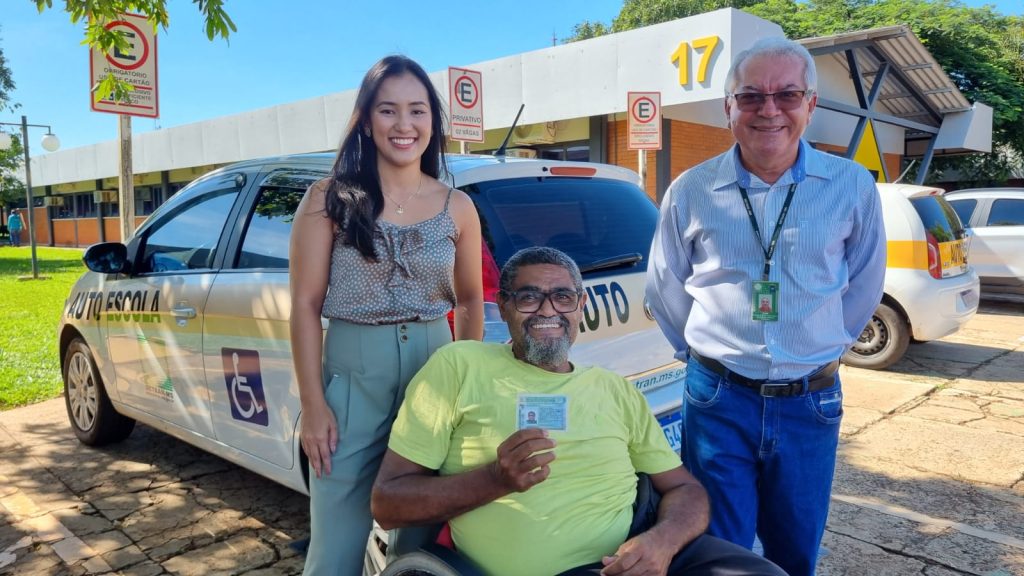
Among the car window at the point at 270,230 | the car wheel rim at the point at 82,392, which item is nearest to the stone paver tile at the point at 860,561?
the car window at the point at 270,230

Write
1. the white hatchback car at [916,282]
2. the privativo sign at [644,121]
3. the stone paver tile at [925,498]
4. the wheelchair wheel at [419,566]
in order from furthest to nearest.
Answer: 1. the privativo sign at [644,121]
2. the white hatchback car at [916,282]
3. the stone paver tile at [925,498]
4. the wheelchair wheel at [419,566]

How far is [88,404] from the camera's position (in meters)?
4.56

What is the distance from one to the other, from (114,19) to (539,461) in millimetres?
4578

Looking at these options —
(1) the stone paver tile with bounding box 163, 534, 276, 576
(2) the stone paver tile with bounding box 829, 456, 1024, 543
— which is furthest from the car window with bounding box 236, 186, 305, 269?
(2) the stone paver tile with bounding box 829, 456, 1024, 543

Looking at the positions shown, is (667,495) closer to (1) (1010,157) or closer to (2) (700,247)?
(2) (700,247)

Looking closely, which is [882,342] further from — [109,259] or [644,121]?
[109,259]

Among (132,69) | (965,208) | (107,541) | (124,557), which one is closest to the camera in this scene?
(124,557)

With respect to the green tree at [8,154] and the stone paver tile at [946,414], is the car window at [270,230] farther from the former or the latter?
the green tree at [8,154]

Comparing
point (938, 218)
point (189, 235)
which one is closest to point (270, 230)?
point (189, 235)

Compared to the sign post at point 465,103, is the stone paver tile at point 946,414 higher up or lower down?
lower down

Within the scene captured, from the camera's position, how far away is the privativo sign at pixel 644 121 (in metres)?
7.61

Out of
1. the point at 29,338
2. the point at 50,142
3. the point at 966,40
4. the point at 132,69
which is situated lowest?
the point at 29,338

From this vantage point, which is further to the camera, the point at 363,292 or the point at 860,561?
the point at 860,561

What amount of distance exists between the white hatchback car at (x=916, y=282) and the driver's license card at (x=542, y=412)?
220 inches
